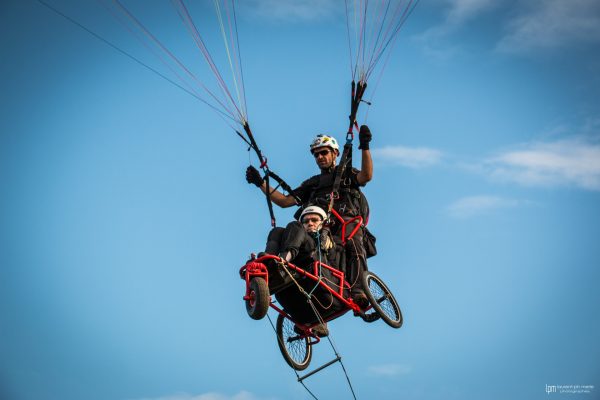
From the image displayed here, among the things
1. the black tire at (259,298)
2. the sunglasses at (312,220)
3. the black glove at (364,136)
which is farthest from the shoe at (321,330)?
→ the black glove at (364,136)

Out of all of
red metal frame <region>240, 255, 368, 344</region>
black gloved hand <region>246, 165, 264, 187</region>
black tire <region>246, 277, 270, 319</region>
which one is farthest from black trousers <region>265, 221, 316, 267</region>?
black gloved hand <region>246, 165, 264, 187</region>

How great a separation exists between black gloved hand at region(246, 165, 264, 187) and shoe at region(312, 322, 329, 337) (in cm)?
216

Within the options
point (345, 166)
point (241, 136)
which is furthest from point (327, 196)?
point (241, 136)

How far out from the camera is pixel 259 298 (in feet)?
28.6

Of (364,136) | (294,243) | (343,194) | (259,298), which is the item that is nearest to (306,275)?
(294,243)

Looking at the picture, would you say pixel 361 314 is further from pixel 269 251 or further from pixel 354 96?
pixel 354 96

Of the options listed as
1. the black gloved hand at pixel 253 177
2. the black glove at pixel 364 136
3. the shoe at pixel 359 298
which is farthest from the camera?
the black gloved hand at pixel 253 177

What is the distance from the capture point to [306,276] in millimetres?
9406

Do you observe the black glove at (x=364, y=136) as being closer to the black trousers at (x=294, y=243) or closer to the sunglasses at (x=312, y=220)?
the sunglasses at (x=312, y=220)

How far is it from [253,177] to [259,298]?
2837 mm

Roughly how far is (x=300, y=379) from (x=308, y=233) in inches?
72.1

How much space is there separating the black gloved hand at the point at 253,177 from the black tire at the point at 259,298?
8.53 feet

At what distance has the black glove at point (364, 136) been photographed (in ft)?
34.6

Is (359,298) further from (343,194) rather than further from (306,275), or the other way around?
(343,194)
